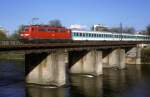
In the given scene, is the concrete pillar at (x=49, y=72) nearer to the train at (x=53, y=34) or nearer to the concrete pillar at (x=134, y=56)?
the train at (x=53, y=34)

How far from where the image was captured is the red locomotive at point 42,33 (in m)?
63.2

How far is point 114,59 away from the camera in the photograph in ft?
305

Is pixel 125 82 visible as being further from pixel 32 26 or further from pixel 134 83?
pixel 32 26

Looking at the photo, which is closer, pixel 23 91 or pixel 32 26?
pixel 23 91

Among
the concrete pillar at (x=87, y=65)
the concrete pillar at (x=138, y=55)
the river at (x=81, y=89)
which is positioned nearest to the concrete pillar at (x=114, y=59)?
the concrete pillar at (x=138, y=55)

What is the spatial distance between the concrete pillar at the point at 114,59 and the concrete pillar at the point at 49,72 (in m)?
37.7

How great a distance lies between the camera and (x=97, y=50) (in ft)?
259

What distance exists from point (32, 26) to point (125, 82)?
66.9 ft

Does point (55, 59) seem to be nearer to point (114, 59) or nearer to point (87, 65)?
point (87, 65)

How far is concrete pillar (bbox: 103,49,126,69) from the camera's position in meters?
92.8

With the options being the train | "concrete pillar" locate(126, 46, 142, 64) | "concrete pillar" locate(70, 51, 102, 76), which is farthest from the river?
"concrete pillar" locate(126, 46, 142, 64)

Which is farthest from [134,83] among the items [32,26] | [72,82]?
[32,26]

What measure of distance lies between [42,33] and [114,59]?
107 ft

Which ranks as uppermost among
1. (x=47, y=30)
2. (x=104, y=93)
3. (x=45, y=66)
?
(x=47, y=30)
